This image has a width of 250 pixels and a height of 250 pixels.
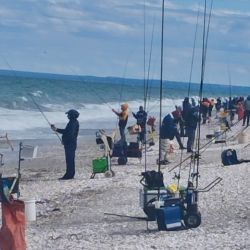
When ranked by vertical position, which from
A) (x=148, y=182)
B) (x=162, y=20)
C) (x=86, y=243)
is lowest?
(x=86, y=243)

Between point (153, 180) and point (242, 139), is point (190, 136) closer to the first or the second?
point (242, 139)

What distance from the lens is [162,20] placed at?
36.8ft

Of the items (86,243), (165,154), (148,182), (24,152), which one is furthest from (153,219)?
(165,154)

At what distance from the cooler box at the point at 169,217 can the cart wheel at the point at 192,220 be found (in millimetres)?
106

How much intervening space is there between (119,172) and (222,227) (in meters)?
6.67

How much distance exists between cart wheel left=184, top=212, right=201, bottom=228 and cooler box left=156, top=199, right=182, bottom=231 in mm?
106

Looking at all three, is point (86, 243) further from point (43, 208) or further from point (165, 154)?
point (165, 154)

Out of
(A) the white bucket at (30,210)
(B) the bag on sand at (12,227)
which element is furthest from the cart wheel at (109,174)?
(B) the bag on sand at (12,227)

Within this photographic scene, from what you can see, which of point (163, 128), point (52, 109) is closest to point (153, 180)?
point (163, 128)

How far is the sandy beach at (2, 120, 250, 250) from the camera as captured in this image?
10719 mm

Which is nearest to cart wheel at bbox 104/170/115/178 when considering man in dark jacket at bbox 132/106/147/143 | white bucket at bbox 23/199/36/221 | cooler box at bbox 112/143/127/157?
cooler box at bbox 112/143/127/157

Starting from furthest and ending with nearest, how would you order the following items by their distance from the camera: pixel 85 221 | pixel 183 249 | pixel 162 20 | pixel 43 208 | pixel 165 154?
pixel 165 154 → pixel 43 208 → pixel 85 221 → pixel 162 20 → pixel 183 249

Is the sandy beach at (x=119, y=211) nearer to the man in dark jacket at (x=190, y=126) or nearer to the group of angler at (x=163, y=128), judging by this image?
the group of angler at (x=163, y=128)

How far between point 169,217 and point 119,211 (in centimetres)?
200
